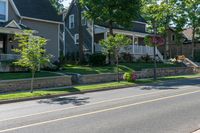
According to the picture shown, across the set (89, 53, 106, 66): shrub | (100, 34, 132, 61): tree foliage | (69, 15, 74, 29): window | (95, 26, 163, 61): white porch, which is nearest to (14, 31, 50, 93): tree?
(100, 34, 132, 61): tree foliage

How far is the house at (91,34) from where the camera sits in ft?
148

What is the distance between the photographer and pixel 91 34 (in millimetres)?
45562

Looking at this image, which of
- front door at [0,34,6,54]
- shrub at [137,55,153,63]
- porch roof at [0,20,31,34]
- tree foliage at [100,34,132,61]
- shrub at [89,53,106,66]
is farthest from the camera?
shrub at [137,55,153,63]

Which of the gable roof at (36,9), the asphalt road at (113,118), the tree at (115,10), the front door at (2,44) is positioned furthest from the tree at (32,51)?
the tree at (115,10)

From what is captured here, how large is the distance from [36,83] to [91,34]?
21.3m

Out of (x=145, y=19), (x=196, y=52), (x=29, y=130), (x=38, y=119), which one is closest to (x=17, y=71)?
(x=38, y=119)

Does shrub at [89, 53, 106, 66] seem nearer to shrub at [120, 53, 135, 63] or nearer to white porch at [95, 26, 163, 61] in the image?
shrub at [120, 53, 135, 63]

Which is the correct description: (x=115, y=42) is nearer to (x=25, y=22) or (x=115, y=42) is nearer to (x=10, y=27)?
(x=10, y=27)

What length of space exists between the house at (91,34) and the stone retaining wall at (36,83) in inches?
693

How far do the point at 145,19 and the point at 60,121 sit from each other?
4381cm

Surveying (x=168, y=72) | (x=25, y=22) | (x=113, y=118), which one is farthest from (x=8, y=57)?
(x=113, y=118)

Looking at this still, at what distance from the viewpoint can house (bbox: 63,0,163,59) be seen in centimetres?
4509

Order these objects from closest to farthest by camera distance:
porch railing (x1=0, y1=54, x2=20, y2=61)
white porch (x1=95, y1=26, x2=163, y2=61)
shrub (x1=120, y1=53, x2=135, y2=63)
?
1. porch railing (x1=0, y1=54, x2=20, y2=61)
2. shrub (x1=120, y1=53, x2=135, y2=63)
3. white porch (x1=95, y1=26, x2=163, y2=61)

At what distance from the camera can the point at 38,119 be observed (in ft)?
41.4
